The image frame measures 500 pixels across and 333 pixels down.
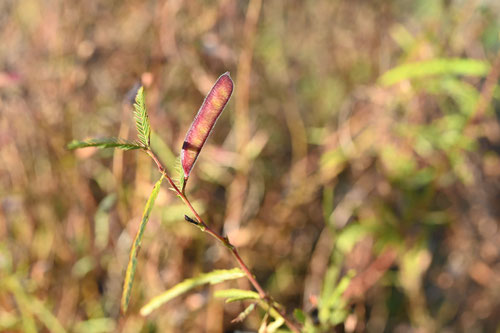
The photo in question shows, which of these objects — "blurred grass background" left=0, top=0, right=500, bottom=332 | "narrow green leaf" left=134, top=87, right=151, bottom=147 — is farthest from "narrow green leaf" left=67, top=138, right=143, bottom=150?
"blurred grass background" left=0, top=0, right=500, bottom=332

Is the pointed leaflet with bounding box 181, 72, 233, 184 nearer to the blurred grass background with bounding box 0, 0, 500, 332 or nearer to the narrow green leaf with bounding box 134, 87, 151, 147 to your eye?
the narrow green leaf with bounding box 134, 87, 151, 147

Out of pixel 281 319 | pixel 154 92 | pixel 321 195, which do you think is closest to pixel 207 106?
pixel 281 319

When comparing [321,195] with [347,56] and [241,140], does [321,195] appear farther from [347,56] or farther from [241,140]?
[347,56]

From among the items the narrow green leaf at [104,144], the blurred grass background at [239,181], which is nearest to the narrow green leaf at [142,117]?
the narrow green leaf at [104,144]

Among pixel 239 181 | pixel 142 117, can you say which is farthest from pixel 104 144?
pixel 239 181

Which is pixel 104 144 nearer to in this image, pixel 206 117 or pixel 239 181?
pixel 206 117
